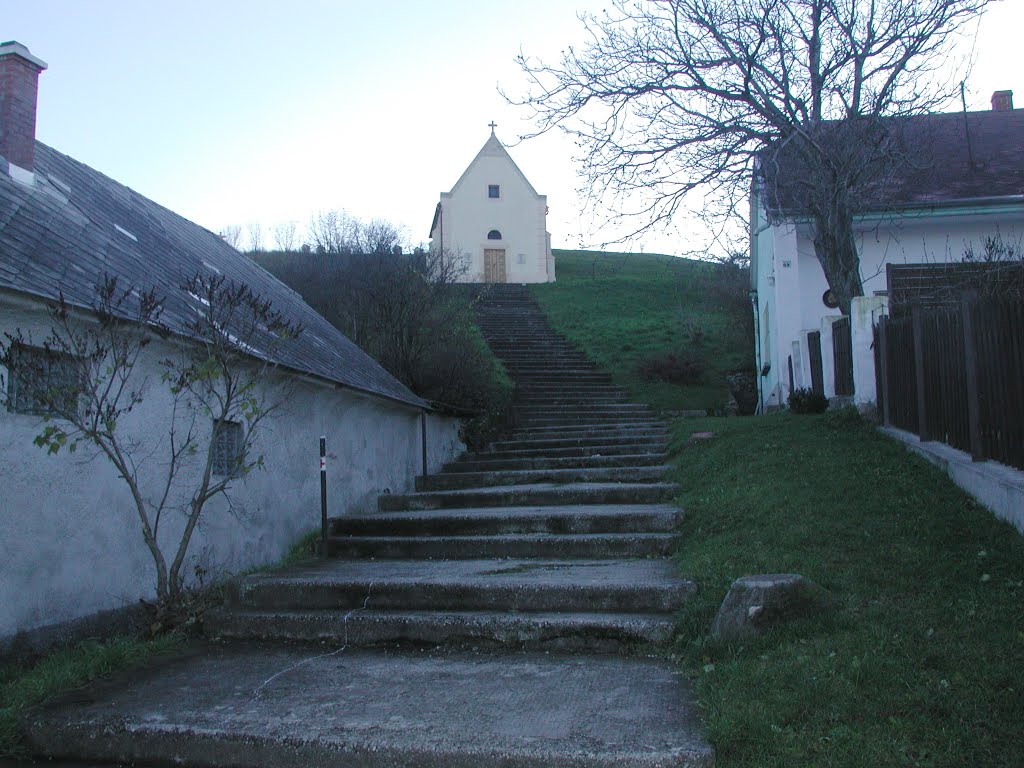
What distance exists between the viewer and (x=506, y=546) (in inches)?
288

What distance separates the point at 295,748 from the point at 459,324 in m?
12.9

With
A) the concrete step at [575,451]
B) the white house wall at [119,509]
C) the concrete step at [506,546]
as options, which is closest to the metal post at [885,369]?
the concrete step at [506,546]

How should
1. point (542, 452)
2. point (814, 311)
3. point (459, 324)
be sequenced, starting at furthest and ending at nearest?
point (459, 324) → point (814, 311) → point (542, 452)

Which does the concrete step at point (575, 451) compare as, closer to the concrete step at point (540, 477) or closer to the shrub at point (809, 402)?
the concrete step at point (540, 477)

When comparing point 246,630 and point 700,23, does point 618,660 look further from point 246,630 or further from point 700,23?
point 700,23

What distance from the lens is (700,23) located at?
9477 mm

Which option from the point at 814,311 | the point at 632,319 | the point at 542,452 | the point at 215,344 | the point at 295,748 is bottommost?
the point at 295,748

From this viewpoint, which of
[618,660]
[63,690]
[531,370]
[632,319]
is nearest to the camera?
[63,690]

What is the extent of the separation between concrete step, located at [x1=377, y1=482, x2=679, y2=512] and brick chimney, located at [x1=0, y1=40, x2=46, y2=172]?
5.28m

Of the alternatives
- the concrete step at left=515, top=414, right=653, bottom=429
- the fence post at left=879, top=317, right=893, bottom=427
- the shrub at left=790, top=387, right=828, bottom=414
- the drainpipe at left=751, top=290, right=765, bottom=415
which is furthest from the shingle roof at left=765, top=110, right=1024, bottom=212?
the concrete step at left=515, top=414, right=653, bottom=429

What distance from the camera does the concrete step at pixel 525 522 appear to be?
7488mm

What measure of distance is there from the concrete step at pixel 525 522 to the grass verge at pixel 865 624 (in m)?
0.43

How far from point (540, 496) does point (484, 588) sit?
3.68m

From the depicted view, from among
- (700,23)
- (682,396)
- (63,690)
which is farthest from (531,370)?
(63,690)
